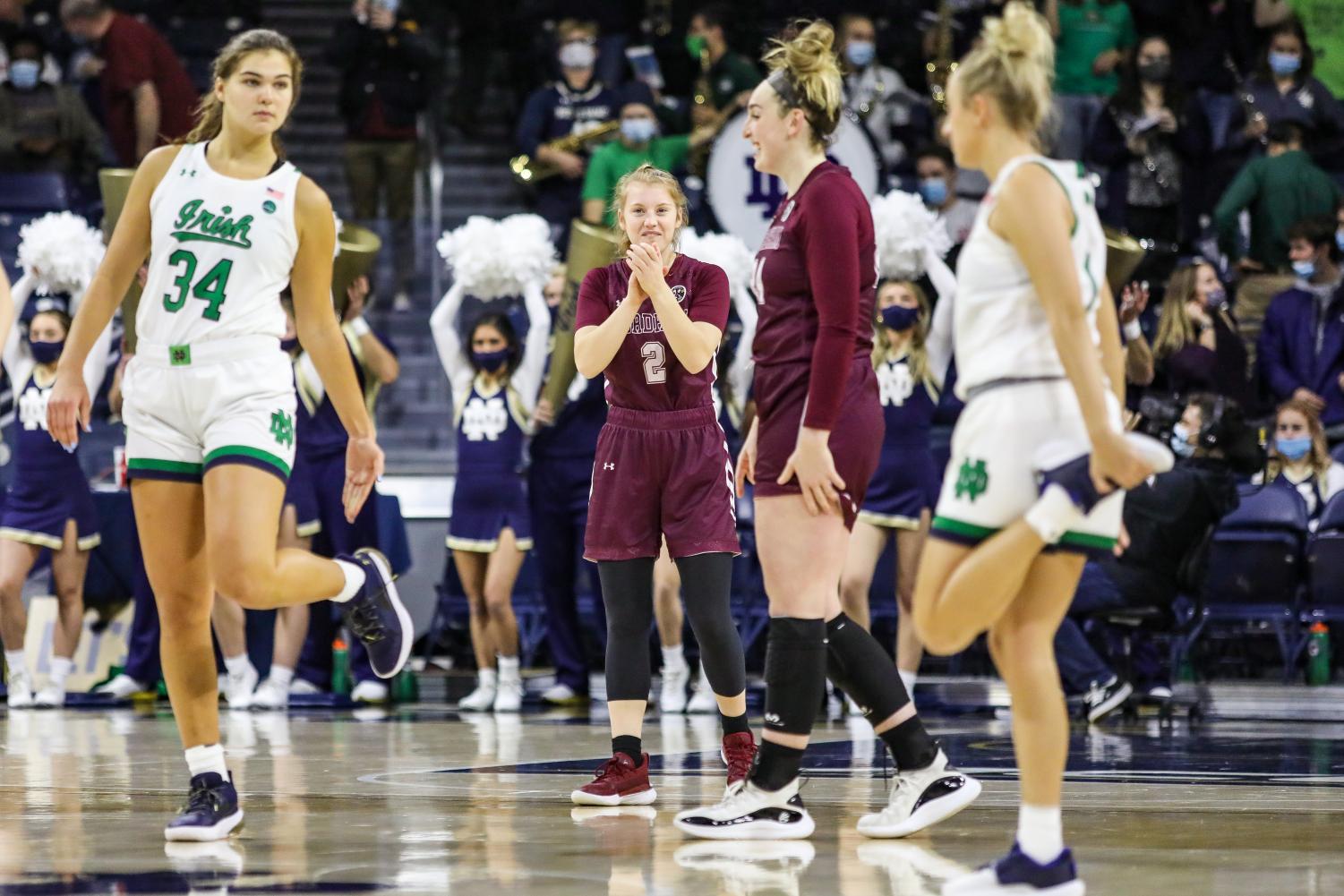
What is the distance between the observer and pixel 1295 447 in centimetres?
1065

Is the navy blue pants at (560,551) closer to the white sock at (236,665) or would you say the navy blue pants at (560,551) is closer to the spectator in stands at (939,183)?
the white sock at (236,665)

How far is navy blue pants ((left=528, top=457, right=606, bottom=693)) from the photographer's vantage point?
9.95 m

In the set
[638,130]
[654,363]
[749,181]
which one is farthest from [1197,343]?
[654,363]

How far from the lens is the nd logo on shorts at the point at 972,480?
3.85 m

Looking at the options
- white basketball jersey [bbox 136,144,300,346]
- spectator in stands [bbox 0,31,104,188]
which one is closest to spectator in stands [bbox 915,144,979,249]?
spectator in stands [bbox 0,31,104,188]

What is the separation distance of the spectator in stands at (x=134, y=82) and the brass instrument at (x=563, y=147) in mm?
2187

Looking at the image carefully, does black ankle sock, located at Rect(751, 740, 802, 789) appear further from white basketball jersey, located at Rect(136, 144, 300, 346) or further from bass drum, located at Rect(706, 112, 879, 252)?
bass drum, located at Rect(706, 112, 879, 252)

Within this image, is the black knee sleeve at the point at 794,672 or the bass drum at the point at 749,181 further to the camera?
the bass drum at the point at 749,181

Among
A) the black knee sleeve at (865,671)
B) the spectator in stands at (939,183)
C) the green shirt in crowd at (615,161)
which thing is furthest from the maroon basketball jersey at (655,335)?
the spectator in stands at (939,183)

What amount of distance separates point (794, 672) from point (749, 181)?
714 cm

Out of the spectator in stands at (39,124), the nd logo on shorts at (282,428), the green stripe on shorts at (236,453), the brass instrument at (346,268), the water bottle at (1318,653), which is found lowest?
the water bottle at (1318,653)

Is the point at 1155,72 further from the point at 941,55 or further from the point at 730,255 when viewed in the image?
the point at 730,255

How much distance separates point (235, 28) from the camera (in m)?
15.4

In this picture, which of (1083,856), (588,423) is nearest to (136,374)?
(1083,856)
